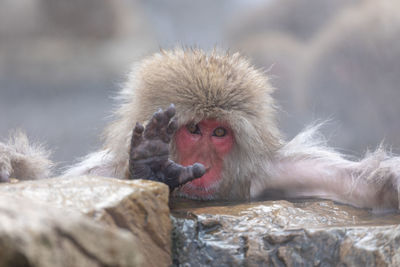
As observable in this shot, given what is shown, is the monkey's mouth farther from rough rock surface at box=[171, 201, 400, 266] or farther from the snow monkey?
rough rock surface at box=[171, 201, 400, 266]

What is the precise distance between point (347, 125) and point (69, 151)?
3.10 m

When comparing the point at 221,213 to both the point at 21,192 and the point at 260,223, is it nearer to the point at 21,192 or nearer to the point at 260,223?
the point at 260,223

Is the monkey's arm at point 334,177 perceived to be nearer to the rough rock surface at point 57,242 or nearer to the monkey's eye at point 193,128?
the monkey's eye at point 193,128

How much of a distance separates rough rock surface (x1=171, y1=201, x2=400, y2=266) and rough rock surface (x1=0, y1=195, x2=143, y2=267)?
34.7 inches

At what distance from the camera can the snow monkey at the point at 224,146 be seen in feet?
9.15

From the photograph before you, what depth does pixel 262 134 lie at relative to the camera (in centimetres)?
298

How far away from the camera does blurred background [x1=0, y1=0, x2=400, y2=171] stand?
5.64 m

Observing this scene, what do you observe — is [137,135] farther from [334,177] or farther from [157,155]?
[334,177]

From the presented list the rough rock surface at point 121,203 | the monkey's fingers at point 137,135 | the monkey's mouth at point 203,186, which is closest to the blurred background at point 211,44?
the monkey's mouth at point 203,186

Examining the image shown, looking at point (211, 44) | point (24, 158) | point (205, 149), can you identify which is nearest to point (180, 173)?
point (205, 149)

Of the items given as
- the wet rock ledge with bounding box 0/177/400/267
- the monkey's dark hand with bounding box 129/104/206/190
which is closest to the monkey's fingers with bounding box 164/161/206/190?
the monkey's dark hand with bounding box 129/104/206/190

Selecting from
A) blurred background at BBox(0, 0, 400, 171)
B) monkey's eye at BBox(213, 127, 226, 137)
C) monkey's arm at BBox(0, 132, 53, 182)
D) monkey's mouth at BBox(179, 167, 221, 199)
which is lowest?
monkey's mouth at BBox(179, 167, 221, 199)

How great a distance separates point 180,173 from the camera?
231 centimetres

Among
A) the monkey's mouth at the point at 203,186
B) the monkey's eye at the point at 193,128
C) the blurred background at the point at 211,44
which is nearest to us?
the monkey's mouth at the point at 203,186
